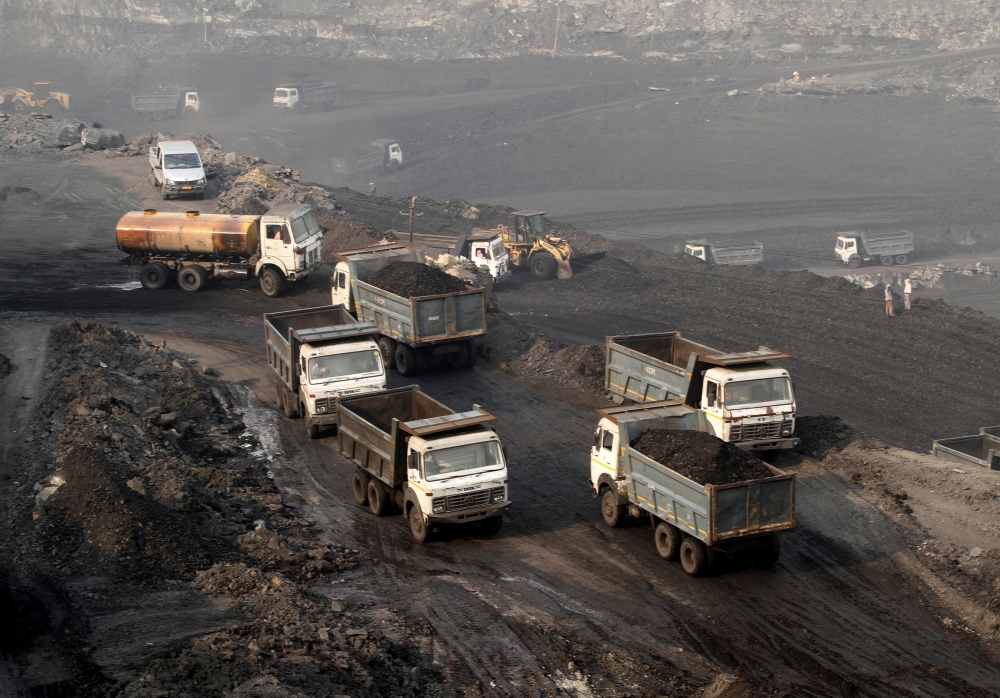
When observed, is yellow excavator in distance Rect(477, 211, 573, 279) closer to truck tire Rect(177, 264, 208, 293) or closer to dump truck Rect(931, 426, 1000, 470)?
truck tire Rect(177, 264, 208, 293)

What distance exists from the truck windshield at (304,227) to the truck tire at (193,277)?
147 inches

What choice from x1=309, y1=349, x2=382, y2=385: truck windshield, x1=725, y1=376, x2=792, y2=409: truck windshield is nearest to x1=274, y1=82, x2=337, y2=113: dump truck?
x1=309, y1=349, x2=382, y2=385: truck windshield

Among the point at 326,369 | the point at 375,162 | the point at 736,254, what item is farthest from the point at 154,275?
the point at 375,162

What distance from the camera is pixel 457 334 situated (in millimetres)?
25406

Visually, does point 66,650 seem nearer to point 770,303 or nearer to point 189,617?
point 189,617

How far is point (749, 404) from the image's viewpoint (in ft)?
64.4

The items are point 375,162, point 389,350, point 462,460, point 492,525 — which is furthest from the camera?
point 375,162

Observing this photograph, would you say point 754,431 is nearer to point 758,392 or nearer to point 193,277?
point 758,392

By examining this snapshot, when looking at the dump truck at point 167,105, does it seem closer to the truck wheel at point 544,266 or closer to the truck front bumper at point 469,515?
the truck wheel at point 544,266

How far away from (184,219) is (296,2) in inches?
3425

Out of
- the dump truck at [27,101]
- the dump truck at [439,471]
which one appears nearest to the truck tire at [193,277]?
the dump truck at [439,471]

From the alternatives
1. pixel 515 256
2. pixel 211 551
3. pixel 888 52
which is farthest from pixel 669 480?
pixel 888 52

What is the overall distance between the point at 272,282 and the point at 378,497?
53.8ft

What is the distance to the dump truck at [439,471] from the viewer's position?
53.0 ft
